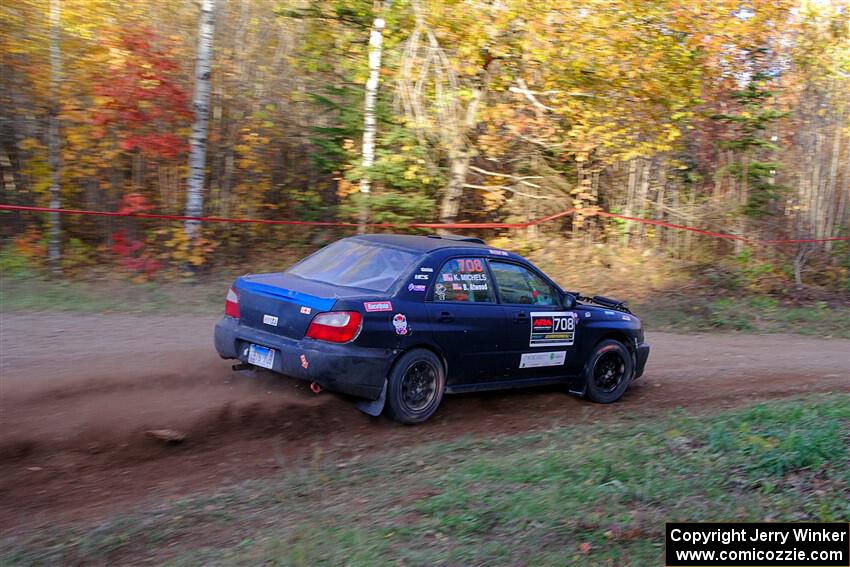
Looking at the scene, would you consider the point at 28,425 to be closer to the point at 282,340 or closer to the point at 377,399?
the point at 282,340

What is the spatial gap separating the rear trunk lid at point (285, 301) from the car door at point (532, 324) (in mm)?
1577

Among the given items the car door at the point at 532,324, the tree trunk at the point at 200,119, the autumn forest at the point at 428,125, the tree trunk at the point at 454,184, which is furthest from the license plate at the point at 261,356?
the tree trunk at the point at 454,184

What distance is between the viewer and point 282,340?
684 cm

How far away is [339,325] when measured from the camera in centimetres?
661

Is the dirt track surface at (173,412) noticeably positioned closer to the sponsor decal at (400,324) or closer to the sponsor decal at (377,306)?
the sponsor decal at (400,324)

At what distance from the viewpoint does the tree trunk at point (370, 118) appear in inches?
613

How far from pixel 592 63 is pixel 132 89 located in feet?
26.8

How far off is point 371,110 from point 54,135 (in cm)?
561

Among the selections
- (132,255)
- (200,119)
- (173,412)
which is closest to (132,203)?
(132,255)

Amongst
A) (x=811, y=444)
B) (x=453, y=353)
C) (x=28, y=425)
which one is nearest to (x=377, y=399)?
(x=453, y=353)

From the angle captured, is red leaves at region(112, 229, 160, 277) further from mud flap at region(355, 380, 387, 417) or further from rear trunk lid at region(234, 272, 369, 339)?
mud flap at region(355, 380, 387, 417)

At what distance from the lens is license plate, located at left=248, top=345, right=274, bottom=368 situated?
689 cm

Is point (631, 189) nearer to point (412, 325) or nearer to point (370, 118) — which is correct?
point (370, 118)

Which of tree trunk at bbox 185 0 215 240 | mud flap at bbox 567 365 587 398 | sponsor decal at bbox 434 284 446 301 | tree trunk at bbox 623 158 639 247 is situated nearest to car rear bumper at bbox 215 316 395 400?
sponsor decal at bbox 434 284 446 301
